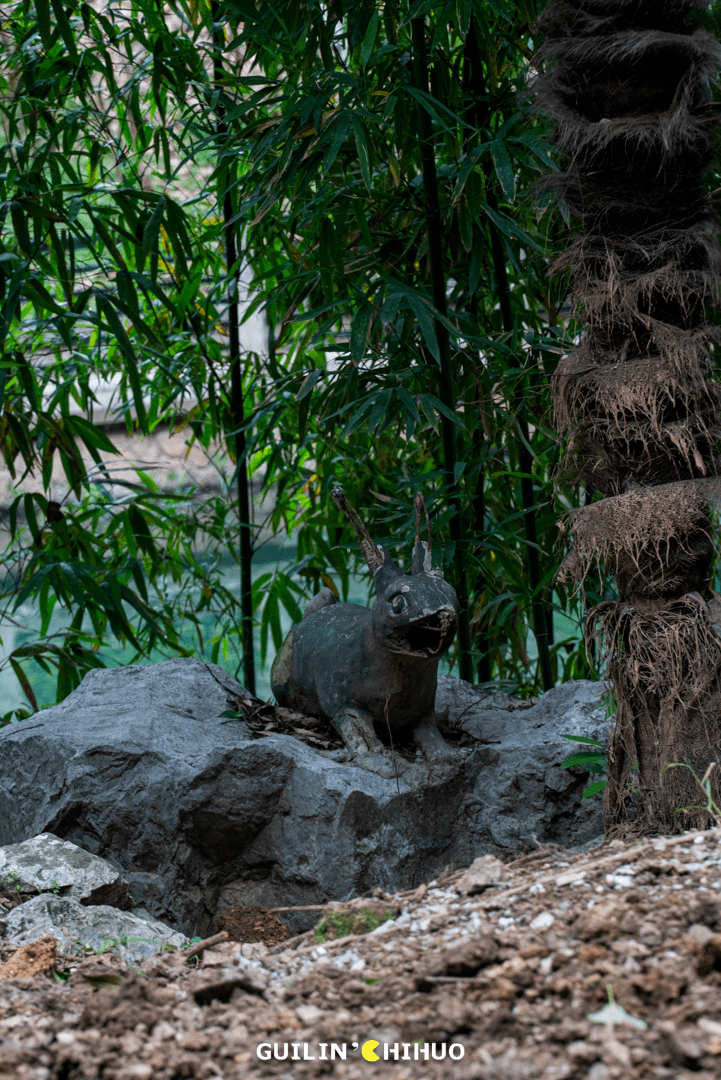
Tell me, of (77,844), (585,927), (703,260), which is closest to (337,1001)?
(585,927)

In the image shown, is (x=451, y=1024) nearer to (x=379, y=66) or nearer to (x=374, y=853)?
(x=374, y=853)

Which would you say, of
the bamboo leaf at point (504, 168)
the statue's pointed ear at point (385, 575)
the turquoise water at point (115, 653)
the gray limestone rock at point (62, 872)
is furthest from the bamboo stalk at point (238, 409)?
the turquoise water at point (115, 653)

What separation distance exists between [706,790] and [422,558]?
0.82m

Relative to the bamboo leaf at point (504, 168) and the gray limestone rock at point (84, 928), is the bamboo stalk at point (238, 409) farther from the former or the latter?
the gray limestone rock at point (84, 928)

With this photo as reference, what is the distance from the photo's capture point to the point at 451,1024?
3.00 feet

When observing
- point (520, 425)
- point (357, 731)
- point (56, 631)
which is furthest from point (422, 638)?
point (56, 631)

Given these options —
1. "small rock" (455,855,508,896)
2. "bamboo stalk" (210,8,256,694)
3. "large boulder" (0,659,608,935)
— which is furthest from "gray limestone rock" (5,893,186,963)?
"bamboo stalk" (210,8,256,694)

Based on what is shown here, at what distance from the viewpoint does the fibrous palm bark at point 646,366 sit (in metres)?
1.49

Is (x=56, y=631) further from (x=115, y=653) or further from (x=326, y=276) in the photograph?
(x=326, y=276)

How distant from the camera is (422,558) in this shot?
203 centimetres

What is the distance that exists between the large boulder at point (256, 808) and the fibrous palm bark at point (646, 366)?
0.45 m

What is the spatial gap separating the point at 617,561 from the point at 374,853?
821 mm

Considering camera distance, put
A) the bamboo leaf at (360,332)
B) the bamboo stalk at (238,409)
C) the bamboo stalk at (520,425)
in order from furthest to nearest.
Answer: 1. the bamboo stalk at (238,409)
2. the bamboo stalk at (520,425)
3. the bamboo leaf at (360,332)

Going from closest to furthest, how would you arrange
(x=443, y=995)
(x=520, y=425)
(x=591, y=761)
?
(x=443, y=995) < (x=591, y=761) < (x=520, y=425)
